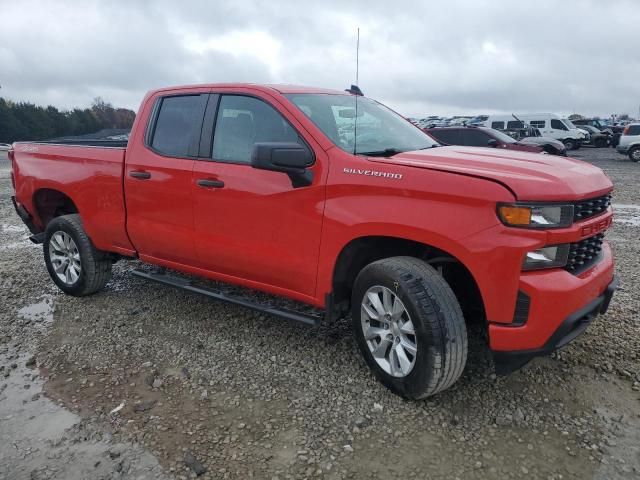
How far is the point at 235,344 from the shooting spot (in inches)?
159

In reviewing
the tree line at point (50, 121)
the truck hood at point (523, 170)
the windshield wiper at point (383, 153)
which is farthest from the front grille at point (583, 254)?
the tree line at point (50, 121)

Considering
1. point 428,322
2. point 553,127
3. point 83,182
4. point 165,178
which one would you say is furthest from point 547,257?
point 553,127

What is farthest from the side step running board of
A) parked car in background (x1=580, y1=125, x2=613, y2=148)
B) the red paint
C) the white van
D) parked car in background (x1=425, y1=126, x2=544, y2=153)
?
parked car in background (x1=580, y1=125, x2=613, y2=148)

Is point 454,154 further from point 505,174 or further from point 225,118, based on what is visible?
point 225,118

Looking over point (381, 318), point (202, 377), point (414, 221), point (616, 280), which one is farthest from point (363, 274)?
point (616, 280)

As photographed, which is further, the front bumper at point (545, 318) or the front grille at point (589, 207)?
the front grille at point (589, 207)

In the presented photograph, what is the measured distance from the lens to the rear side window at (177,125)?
409cm

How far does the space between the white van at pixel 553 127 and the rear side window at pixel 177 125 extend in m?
25.6

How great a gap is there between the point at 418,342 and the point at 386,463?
0.66 meters

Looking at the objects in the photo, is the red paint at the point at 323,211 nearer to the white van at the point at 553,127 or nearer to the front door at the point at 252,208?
the front door at the point at 252,208

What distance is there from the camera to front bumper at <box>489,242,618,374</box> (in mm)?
2668

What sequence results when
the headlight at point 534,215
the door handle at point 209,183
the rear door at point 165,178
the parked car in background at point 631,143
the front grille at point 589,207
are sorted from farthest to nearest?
the parked car in background at point 631,143, the rear door at point 165,178, the door handle at point 209,183, the front grille at point 589,207, the headlight at point 534,215

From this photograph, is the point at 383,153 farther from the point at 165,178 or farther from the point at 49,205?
the point at 49,205

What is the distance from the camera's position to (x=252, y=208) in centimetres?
362
